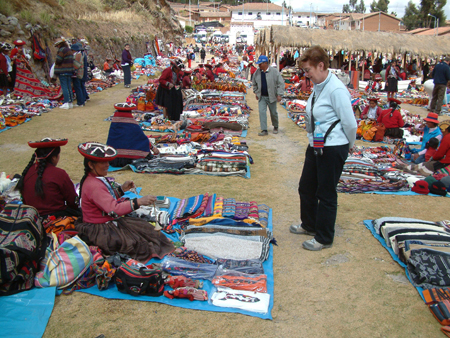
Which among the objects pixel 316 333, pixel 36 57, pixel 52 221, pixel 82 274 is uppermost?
pixel 36 57

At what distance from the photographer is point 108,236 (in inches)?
133

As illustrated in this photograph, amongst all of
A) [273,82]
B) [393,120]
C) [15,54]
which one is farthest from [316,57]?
[15,54]

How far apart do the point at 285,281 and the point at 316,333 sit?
68 centimetres

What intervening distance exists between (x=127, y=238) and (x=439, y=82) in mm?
12627

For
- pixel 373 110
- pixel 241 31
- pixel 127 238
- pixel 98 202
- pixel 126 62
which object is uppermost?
pixel 241 31

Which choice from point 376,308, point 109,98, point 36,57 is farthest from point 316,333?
point 36,57

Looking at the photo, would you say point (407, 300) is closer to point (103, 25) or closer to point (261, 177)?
point (261, 177)

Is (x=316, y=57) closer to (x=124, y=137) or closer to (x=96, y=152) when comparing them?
(x=96, y=152)

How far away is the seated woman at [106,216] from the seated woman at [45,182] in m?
0.32

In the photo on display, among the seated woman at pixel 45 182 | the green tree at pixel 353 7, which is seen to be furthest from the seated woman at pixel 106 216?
the green tree at pixel 353 7

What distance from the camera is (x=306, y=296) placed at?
309cm

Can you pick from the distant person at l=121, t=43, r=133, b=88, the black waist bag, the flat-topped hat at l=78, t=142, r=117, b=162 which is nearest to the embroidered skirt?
the black waist bag

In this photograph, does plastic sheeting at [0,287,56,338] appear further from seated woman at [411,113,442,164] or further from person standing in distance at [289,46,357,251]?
seated woman at [411,113,442,164]

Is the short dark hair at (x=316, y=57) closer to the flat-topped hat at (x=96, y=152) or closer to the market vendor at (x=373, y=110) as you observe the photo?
the flat-topped hat at (x=96, y=152)
